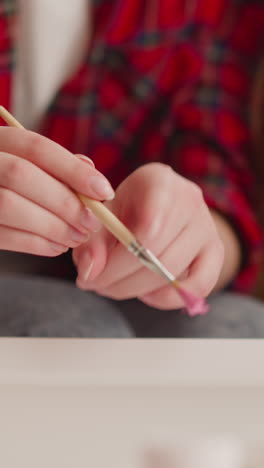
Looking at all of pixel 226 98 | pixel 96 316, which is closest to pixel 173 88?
pixel 226 98

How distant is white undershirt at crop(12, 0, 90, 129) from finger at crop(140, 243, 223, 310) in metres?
0.16

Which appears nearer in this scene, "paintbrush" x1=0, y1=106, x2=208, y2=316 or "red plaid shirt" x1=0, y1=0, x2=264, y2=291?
"paintbrush" x1=0, y1=106, x2=208, y2=316

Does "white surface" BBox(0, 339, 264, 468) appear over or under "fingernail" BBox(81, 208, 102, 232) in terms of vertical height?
under

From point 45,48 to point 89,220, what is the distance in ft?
0.80

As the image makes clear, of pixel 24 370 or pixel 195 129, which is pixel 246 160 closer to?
pixel 195 129

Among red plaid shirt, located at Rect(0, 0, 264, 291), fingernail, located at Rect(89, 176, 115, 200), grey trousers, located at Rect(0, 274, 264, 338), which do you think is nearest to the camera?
fingernail, located at Rect(89, 176, 115, 200)

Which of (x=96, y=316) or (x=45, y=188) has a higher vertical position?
(x=45, y=188)

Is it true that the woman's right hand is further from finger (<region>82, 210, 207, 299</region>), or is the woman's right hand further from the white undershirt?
the white undershirt

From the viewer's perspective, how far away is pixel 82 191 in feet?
0.71

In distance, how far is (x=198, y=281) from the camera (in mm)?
256

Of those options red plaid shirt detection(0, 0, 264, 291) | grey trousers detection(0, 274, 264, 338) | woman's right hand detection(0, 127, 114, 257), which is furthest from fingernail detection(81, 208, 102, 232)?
red plaid shirt detection(0, 0, 264, 291)

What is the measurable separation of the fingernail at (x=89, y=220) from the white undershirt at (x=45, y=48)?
0.56 ft

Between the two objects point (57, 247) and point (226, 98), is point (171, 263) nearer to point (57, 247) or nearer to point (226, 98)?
point (57, 247)

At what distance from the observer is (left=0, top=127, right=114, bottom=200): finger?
0.22 meters
